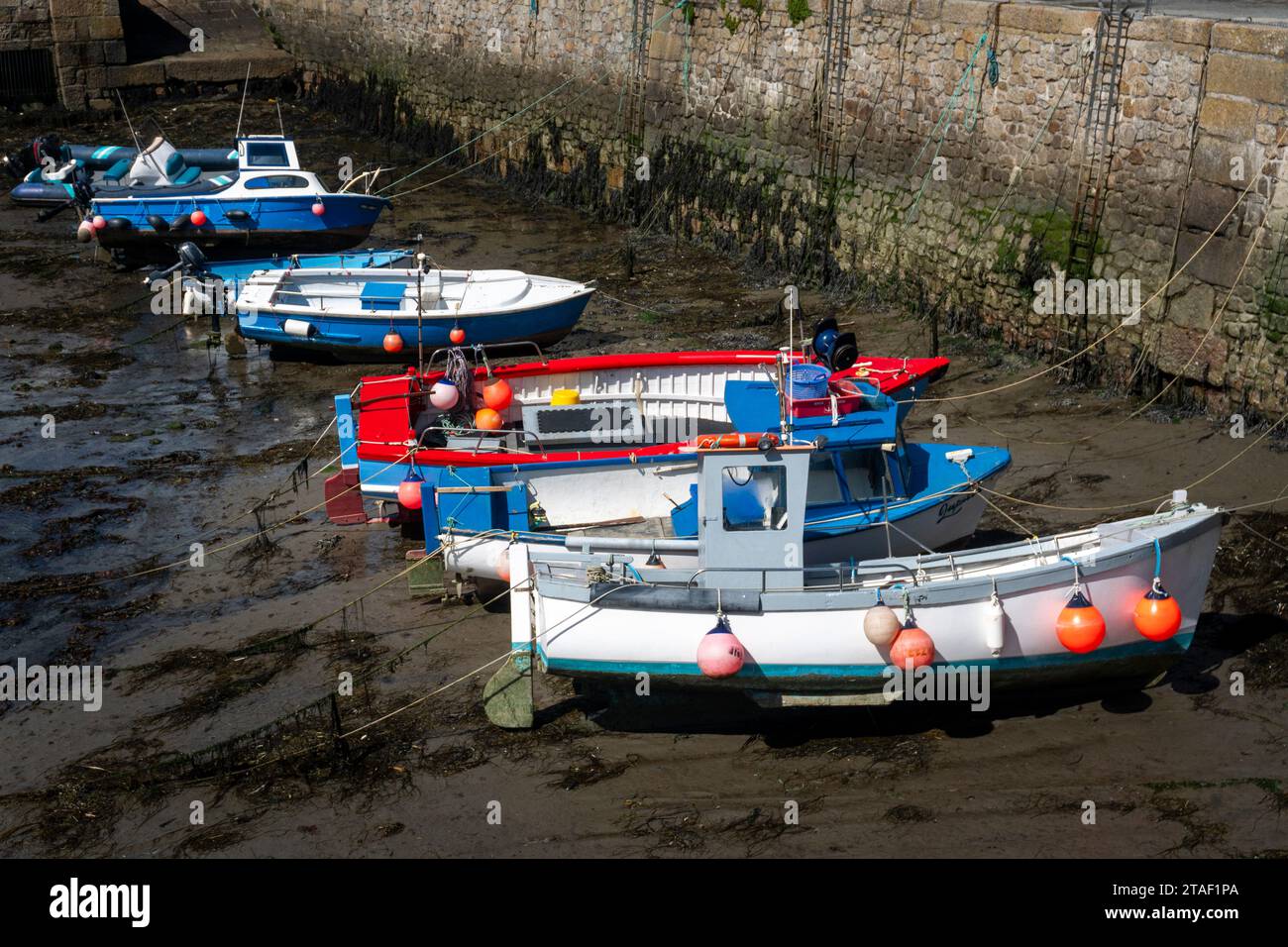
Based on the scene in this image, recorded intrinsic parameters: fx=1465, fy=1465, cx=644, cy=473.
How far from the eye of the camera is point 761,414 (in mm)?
9734

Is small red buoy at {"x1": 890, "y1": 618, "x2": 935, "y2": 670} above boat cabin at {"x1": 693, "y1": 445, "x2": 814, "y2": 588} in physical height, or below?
below

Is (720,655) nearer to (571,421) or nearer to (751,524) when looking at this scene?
(751,524)

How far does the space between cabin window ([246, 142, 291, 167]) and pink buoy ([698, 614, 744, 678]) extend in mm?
12963

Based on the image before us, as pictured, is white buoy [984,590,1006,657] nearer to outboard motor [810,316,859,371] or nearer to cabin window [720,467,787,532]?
cabin window [720,467,787,532]

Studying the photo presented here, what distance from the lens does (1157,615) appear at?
8.20 m

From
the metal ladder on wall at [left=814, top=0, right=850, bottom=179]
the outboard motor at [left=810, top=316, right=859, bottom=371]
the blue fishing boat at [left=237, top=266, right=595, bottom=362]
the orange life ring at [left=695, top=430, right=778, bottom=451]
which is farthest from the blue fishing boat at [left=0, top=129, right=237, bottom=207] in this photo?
the orange life ring at [left=695, top=430, right=778, bottom=451]

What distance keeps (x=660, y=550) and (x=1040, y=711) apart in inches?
97.8

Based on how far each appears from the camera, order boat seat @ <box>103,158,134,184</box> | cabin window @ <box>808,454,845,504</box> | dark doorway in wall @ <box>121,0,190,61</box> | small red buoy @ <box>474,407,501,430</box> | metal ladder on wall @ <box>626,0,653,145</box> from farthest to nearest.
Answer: dark doorway in wall @ <box>121,0,190,61</box> → metal ladder on wall @ <box>626,0,653,145</box> → boat seat @ <box>103,158,134,184</box> → small red buoy @ <box>474,407,501,430</box> → cabin window @ <box>808,454,845,504</box>

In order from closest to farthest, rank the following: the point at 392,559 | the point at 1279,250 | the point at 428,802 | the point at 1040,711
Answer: the point at 428,802
the point at 1040,711
the point at 392,559
the point at 1279,250

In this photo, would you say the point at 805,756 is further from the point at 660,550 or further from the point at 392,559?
the point at 392,559

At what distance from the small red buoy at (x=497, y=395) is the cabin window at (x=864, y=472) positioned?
9.93 ft

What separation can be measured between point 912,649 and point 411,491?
4.16 m

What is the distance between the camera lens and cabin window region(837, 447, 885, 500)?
9695 mm
